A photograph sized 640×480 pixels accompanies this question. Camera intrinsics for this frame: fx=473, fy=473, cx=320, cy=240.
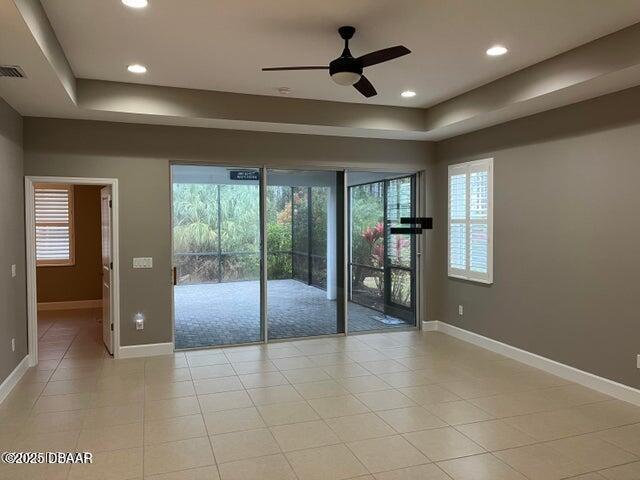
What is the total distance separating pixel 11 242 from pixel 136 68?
2024 mm

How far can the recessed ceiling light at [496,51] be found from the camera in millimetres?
3863

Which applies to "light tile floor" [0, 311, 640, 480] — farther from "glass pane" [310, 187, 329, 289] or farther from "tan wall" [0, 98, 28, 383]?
"glass pane" [310, 187, 329, 289]

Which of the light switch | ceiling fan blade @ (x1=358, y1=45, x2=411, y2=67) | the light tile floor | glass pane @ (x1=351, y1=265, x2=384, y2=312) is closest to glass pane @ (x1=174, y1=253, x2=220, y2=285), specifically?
the light switch

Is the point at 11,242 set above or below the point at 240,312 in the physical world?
above

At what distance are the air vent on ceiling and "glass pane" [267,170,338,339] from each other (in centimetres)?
290

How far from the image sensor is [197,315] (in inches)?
235

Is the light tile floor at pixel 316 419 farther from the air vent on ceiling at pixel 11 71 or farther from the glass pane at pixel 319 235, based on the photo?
the air vent on ceiling at pixel 11 71

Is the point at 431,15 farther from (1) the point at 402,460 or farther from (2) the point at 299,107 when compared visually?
(1) the point at 402,460


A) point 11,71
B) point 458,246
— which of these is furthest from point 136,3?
point 458,246

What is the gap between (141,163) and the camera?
17.6 feet

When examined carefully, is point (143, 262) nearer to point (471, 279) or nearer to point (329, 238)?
point (329, 238)

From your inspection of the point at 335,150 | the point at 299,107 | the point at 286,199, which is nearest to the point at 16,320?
the point at 286,199

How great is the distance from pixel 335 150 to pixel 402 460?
406cm

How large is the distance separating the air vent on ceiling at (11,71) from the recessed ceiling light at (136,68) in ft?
3.07
